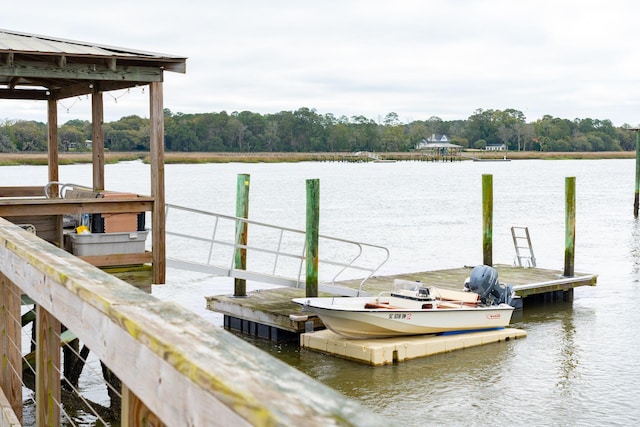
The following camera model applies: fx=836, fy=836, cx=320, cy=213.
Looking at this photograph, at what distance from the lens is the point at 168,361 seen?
1.68 meters

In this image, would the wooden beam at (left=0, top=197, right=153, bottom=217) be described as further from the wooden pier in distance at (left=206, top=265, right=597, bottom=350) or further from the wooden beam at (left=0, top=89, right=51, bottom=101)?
the wooden pier in distance at (left=206, top=265, right=597, bottom=350)

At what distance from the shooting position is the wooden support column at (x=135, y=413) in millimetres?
2002

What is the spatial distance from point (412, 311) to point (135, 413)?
39.8ft

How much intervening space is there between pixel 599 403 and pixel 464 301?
329 centimetres

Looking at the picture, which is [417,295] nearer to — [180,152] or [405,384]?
[405,384]

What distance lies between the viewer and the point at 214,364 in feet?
5.10

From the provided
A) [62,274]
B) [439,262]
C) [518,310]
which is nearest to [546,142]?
[439,262]

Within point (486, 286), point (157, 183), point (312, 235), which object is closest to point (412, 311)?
point (486, 286)

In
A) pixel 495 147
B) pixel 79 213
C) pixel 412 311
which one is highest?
pixel 495 147

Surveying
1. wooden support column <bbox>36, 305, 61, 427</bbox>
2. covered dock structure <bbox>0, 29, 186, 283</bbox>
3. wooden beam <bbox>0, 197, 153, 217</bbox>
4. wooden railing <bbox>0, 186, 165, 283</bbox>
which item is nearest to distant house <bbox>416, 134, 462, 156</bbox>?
covered dock structure <bbox>0, 29, 186, 283</bbox>

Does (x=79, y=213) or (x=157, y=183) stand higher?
(x=157, y=183)

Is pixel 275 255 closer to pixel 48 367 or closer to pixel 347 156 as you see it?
pixel 48 367

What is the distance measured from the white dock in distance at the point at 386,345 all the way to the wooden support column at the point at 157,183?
4.41m

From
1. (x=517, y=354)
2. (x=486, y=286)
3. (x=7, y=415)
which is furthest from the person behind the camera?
(x=486, y=286)
